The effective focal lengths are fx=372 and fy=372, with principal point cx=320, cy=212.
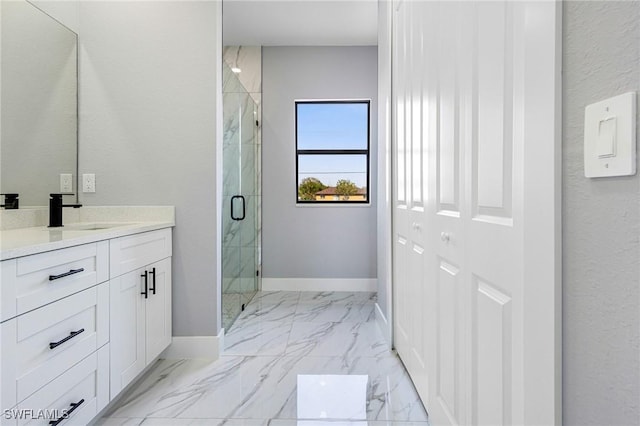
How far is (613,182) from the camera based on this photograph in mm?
568

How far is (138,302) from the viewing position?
1.98m

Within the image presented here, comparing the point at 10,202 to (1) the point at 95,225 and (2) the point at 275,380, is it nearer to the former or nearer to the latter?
(1) the point at 95,225

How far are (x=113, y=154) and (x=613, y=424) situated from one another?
2619 millimetres

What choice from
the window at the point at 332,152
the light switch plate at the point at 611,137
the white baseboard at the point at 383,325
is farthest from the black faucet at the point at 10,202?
the window at the point at 332,152

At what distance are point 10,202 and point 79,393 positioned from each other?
1094 millimetres

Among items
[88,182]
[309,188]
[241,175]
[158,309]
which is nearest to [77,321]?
[158,309]

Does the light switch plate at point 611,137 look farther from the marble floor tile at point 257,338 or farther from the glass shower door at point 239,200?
the glass shower door at point 239,200

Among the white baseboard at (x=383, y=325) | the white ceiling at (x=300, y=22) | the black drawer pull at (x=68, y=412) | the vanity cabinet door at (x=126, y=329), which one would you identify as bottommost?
the white baseboard at (x=383, y=325)

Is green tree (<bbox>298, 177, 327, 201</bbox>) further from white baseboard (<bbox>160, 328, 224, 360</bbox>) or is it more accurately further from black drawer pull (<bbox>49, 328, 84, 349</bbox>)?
black drawer pull (<bbox>49, 328, 84, 349</bbox>)

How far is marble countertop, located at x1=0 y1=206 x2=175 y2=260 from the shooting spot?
1.30 m

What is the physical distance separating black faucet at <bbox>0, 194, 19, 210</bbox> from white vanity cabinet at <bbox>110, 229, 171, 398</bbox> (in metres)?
0.65

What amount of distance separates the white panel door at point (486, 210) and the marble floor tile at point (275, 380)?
11.9 inches

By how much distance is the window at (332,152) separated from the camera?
4.23 metres

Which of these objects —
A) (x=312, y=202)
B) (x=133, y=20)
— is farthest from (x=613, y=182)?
(x=312, y=202)
